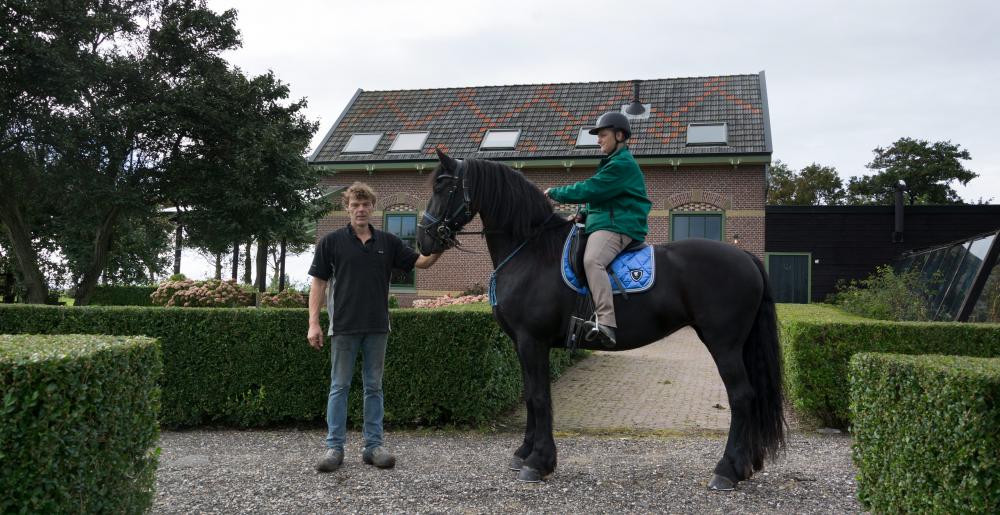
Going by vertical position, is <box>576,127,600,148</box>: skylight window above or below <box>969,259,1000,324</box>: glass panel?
above

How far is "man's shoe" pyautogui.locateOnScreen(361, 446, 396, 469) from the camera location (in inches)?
194

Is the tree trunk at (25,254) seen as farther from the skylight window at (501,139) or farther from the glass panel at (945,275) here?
the glass panel at (945,275)

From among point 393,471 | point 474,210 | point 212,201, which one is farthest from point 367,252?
point 212,201

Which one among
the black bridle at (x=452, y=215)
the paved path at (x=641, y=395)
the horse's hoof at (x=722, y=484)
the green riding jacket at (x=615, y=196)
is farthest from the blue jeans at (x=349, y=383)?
the horse's hoof at (x=722, y=484)

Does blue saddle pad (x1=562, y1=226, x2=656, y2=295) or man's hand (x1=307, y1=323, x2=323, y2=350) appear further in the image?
man's hand (x1=307, y1=323, x2=323, y2=350)

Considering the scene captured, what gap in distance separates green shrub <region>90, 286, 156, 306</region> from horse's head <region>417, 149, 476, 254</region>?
20050mm

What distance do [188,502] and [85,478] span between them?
1428 mm

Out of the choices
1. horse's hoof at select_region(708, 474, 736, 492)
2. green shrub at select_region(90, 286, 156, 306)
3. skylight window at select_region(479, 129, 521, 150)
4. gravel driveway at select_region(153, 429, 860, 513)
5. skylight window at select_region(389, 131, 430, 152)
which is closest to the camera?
gravel driveway at select_region(153, 429, 860, 513)

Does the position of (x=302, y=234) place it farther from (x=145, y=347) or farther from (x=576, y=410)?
(x=145, y=347)

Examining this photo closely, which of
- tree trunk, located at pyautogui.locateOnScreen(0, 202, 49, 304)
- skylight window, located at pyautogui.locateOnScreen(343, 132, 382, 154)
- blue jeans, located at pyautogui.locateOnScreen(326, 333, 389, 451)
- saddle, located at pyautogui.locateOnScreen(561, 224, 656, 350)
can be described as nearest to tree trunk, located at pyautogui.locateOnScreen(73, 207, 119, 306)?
tree trunk, located at pyautogui.locateOnScreen(0, 202, 49, 304)

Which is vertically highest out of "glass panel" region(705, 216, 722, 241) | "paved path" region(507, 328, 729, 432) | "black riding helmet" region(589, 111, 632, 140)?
"glass panel" region(705, 216, 722, 241)

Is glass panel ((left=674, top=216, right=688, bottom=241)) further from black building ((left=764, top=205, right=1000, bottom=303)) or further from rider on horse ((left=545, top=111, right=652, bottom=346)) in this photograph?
rider on horse ((left=545, top=111, right=652, bottom=346))

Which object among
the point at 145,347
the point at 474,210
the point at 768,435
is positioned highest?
the point at 474,210

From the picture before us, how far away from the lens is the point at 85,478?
113 inches
